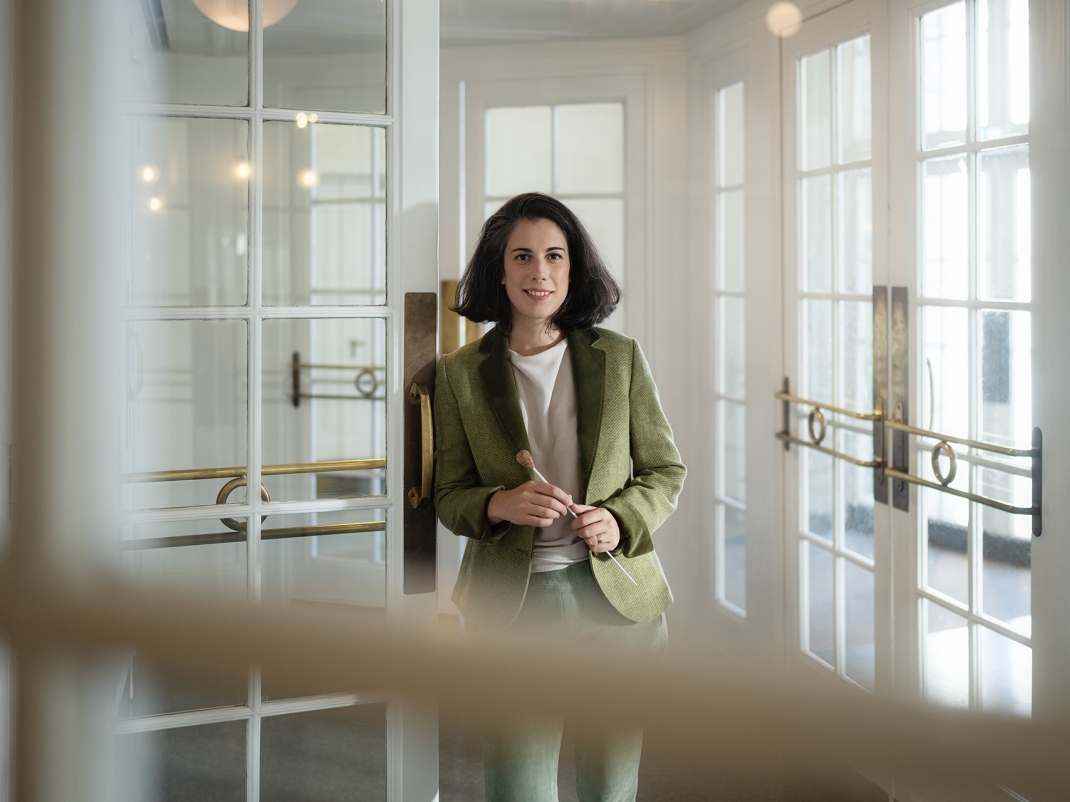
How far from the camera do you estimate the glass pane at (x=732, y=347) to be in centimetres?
270

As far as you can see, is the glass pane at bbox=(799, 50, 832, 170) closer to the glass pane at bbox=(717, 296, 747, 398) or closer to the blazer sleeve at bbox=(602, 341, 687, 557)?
the glass pane at bbox=(717, 296, 747, 398)

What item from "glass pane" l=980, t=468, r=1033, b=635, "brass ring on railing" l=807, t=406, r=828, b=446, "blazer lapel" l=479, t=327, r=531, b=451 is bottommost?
"glass pane" l=980, t=468, r=1033, b=635

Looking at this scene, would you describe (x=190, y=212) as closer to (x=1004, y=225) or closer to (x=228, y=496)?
(x=228, y=496)

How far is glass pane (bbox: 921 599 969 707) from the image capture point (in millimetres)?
1863

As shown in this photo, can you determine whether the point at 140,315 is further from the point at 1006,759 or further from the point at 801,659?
the point at 801,659

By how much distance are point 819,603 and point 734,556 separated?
0.39m

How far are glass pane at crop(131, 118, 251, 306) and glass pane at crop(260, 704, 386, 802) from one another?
0.66 m

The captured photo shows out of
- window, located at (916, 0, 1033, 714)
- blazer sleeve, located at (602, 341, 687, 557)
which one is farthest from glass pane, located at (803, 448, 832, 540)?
blazer sleeve, located at (602, 341, 687, 557)

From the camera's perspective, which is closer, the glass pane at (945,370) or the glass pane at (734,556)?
the glass pane at (945,370)

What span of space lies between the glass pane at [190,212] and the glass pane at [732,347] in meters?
1.62

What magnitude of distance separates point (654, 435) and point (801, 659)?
1354 millimetres

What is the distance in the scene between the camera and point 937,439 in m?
→ 1.88

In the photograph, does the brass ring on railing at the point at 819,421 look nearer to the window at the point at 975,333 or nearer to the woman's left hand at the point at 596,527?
the window at the point at 975,333

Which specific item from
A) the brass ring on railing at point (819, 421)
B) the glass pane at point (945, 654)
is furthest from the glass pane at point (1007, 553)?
the brass ring on railing at point (819, 421)
